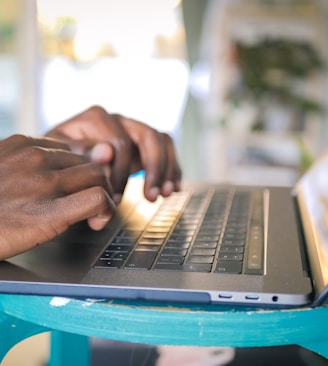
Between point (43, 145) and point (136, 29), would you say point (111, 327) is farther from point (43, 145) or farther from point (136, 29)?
point (136, 29)

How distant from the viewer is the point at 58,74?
3312 mm

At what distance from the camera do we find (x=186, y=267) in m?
0.43

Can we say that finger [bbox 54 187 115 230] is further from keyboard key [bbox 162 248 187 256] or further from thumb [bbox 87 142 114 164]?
thumb [bbox 87 142 114 164]

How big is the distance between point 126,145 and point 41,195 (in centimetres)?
28

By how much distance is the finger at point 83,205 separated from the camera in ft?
1.45

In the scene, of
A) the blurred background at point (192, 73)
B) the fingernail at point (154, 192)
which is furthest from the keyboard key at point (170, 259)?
the blurred background at point (192, 73)

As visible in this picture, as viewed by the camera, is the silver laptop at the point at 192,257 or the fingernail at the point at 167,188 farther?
the fingernail at the point at 167,188

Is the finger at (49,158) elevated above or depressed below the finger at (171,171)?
above

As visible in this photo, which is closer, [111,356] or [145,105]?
[111,356]

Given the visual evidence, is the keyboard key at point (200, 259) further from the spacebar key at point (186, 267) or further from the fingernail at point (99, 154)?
the fingernail at point (99, 154)

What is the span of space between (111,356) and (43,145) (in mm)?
186

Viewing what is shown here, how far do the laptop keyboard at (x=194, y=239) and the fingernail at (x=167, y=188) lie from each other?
0.04 feet

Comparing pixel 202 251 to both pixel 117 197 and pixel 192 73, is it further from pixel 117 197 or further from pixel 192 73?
pixel 192 73

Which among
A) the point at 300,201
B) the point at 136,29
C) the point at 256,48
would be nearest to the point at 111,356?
the point at 300,201
